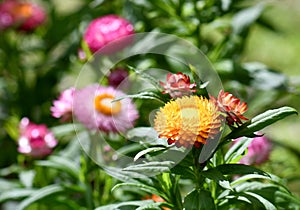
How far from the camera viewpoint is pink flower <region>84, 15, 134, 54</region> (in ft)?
5.75

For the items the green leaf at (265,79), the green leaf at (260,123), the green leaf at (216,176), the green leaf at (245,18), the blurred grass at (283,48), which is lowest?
the blurred grass at (283,48)

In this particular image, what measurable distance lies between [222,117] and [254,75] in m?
0.87

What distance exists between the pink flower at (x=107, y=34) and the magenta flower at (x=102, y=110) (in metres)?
0.14

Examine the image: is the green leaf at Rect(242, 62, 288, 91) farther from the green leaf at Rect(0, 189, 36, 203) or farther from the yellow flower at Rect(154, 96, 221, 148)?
the yellow flower at Rect(154, 96, 221, 148)

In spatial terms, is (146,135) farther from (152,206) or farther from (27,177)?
(27,177)

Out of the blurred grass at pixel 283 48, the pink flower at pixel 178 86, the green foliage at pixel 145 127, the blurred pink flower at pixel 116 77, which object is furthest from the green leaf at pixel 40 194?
the blurred grass at pixel 283 48

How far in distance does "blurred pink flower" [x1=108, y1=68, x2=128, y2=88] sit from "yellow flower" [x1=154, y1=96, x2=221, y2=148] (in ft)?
1.88

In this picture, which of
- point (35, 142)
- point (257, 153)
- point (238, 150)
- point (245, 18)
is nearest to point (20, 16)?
point (35, 142)

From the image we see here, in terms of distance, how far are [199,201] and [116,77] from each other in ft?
1.97

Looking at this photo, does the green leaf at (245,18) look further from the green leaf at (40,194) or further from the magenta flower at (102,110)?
the green leaf at (40,194)

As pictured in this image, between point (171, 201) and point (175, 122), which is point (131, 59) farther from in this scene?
point (175, 122)

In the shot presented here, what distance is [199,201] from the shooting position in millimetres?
1168

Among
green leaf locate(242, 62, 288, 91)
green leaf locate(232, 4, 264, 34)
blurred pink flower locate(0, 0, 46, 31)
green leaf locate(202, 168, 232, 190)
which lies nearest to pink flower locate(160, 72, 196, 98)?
green leaf locate(202, 168, 232, 190)

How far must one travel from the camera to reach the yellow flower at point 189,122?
43.2 inches
